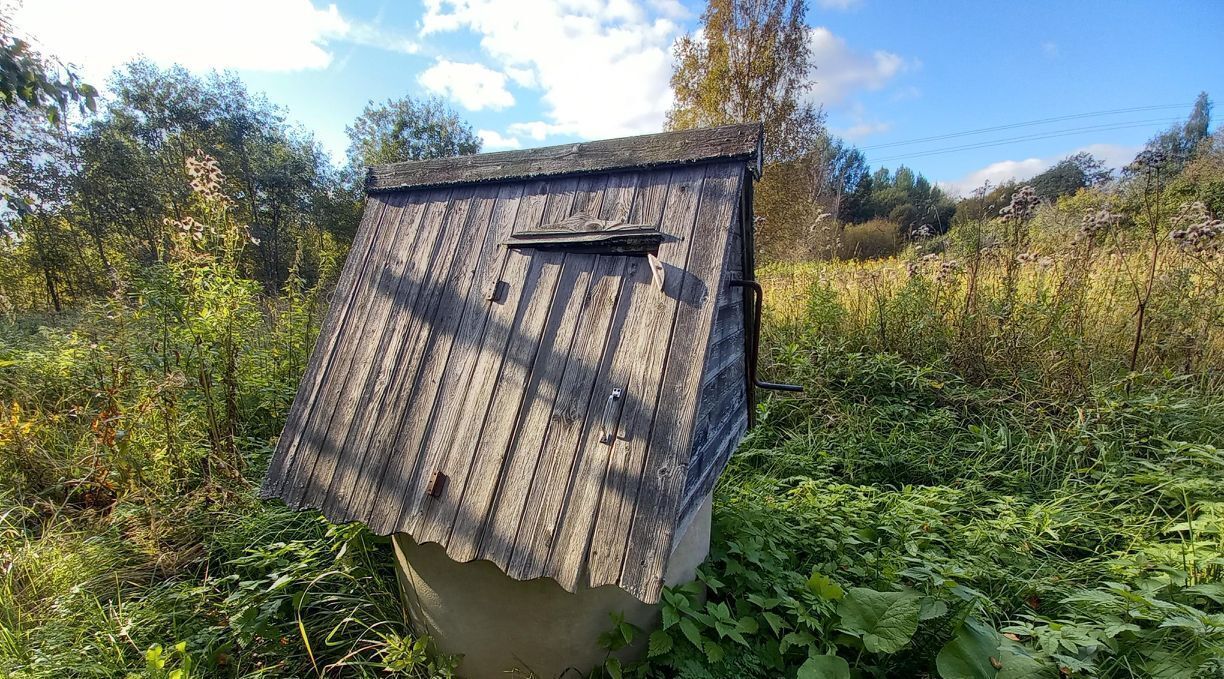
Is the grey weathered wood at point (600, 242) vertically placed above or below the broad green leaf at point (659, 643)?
above

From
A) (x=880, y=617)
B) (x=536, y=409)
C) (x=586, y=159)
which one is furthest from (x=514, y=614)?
(x=586, y=159)

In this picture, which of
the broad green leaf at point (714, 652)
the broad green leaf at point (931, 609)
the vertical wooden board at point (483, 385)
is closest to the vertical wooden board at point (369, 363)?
the vertical wooden board at point (483, 385)

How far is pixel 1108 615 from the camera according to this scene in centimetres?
203

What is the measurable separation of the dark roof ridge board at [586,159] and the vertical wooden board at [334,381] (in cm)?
20

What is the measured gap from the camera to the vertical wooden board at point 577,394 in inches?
62.9

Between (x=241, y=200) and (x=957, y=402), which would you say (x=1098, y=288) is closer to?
(x=957, y=402)

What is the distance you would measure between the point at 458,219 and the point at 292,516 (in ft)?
8.18

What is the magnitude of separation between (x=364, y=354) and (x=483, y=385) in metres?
0.74

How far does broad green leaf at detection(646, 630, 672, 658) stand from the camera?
1.88 meters

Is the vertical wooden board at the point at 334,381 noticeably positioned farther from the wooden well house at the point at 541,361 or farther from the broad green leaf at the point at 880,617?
the broad green leaf at the point at 880,617

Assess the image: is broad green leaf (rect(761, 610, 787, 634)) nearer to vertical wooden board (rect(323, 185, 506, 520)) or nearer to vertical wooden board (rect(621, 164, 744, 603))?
vertical wooden board (rect(621, 164, 744, 603))

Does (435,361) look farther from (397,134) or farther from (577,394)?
(397,134)

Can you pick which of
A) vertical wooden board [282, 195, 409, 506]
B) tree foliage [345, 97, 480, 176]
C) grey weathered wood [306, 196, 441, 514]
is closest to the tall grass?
vertical wooden board [282, 195, 409, 506]

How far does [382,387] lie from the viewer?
2074 mm
